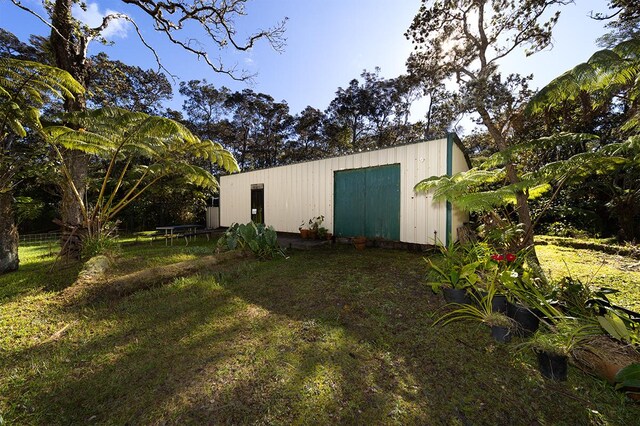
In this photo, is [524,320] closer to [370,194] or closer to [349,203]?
[370,194]

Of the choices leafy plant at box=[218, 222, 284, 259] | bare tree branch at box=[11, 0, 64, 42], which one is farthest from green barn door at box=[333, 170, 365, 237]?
bare tree branch at box=[11, 0, 64, 42]

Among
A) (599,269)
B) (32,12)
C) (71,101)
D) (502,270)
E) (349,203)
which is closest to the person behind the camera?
(502,270)

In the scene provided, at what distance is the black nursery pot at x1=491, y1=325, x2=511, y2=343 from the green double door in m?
4.31

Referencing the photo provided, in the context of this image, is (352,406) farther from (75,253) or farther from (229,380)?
(75,253)

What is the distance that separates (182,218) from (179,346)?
41.7ft

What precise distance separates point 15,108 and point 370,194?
708cm

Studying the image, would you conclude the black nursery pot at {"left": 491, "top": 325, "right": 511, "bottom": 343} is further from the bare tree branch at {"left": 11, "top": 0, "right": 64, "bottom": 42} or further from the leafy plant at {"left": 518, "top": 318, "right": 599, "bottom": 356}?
the bare tree branch at {"left": 11, "top": 0, "right": 64, "bottom": 42}

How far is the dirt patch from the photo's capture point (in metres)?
3.37

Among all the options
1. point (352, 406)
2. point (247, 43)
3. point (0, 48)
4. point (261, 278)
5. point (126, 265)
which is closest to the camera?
point (352, 406)

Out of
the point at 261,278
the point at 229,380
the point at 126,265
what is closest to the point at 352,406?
the point at 229,380

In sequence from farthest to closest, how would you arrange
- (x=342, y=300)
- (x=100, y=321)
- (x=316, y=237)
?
1. (x=316, y=237)
2. (x=342, y=300)
3. (x=100, y=321)

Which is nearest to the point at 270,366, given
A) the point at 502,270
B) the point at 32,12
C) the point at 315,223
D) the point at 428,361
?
the point at 428,361

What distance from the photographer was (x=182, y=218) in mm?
13344

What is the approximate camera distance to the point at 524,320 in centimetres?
227
